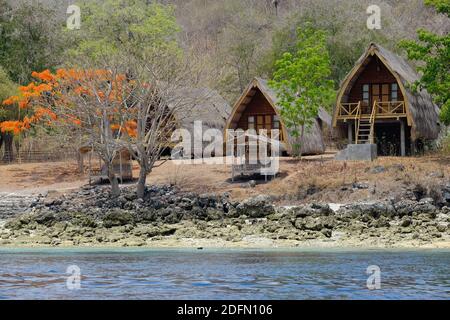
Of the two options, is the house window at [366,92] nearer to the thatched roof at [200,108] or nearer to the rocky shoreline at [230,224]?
the thatched roof at [200,108]

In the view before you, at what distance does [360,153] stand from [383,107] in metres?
5.63

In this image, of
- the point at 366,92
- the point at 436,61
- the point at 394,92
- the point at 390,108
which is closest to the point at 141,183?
the point at 366,92

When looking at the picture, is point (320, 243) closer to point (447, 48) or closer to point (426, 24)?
point (447, 48)

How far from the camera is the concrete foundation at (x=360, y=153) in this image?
4462 centimetres

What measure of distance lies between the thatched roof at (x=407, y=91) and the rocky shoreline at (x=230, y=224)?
9.59 m

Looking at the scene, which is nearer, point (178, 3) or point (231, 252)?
point (231, 252)

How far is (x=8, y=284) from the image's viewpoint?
23.4 metres

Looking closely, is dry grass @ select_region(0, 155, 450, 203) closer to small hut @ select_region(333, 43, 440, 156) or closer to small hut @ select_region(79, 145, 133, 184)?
small hut @ select_region(79, 145, 133, 184)

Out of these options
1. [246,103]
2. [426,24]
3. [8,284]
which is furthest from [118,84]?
[426,24]

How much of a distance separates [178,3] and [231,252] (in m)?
91.3

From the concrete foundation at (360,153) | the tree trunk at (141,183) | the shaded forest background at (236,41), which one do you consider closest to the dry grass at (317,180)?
the concrete foundation at (360,153)

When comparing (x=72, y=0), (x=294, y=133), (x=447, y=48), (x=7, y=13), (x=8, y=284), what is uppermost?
(x=72, y=0)

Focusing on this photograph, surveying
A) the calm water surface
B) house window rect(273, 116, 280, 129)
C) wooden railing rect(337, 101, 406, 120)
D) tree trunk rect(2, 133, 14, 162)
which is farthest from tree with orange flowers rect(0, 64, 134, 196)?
the calm water surface

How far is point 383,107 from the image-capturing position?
4956 cm
